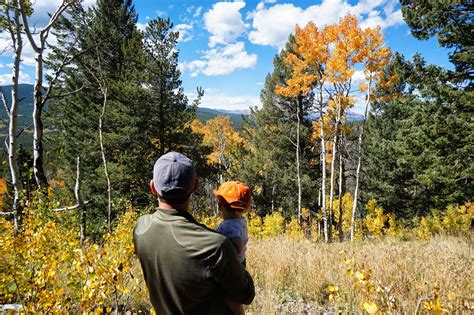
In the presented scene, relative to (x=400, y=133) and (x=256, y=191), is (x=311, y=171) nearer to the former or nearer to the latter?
(x=256, y=191)

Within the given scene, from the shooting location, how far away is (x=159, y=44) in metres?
12.1

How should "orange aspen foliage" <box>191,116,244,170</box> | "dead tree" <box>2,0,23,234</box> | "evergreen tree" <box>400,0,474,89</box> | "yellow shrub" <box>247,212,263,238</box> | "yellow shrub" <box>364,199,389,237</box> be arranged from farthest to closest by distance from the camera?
"orange aspen foliage" <box>191,116,244,170</box> < "yellow shrub" <box>247,212,263,238</box> < "yellow shrub" <box>364,199,389,237</box> < "evergreen tree" <box>400,0,474,89</box> < "dead tree" <box>2,0,23,234</box>

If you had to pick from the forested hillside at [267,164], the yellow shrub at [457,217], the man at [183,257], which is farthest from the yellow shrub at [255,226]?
the man at [183,257]

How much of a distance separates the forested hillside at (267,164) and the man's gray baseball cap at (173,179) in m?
1.15

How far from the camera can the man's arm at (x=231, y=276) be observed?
4.28 ft

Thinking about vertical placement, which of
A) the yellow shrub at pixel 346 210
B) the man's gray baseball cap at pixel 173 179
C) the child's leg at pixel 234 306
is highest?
the man's gray baseball cap at pixel 173 179

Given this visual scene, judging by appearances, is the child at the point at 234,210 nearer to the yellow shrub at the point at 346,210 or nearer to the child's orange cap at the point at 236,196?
the child's orange cap at the point at 236,196

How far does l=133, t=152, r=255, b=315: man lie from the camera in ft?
4.32

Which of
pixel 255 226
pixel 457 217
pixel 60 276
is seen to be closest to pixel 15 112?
pixel 60 276

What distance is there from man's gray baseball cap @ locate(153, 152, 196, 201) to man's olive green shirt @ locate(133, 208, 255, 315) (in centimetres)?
9

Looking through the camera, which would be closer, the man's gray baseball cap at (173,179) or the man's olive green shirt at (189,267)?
the man's olive green shirt at (189,267)

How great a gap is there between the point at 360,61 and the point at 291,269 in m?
9.95

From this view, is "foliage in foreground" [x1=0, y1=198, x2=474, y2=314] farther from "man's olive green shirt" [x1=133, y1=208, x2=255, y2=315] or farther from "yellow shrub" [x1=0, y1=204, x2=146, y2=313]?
"man's olive green shirt" [x1=133, y1=208, x2=255, y2=315]

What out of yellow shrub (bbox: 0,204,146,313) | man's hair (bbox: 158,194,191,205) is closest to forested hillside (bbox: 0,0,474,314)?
yellow shrub (bbox: 0,204,146,313)
